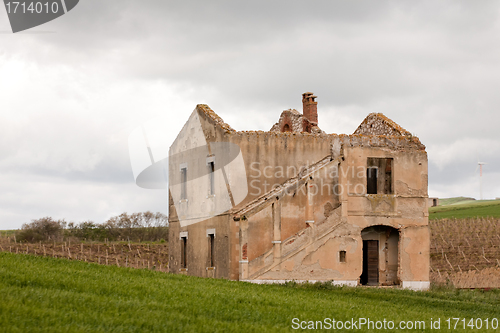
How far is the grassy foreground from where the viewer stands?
10102 mm

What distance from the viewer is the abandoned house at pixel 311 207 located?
21172mm

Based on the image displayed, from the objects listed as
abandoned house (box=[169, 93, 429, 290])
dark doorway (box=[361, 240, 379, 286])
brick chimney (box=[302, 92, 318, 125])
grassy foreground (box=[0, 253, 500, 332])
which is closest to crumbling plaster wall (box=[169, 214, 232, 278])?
abandoned house (box=[169, 93, 429, 290])

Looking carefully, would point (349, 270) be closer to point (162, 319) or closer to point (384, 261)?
point (384, 261)

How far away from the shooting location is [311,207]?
2180 cm

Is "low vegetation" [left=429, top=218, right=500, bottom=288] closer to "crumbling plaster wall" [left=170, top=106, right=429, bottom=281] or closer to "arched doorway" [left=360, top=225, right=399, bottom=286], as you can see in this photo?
"arched doorway" [left=360, top=225, right=399, bottom=286]

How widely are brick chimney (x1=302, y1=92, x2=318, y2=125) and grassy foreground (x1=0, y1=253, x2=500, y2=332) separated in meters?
10.9

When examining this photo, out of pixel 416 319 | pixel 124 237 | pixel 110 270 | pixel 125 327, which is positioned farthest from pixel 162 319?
pixel 124 237

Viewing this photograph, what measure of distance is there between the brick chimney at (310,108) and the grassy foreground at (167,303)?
35.7 ft

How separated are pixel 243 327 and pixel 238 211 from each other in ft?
37.6

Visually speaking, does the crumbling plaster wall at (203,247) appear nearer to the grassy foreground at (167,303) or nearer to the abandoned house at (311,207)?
the abandoned house at (311,207)

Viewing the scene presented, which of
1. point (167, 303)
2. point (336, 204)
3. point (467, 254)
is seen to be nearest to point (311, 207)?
point (336, 204)

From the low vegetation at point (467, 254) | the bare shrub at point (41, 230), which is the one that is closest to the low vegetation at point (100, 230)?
the bare shrub at point (41, 230)

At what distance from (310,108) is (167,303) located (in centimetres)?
1806

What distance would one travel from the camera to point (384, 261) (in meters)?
23.6
